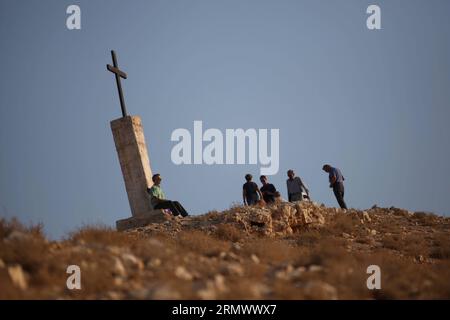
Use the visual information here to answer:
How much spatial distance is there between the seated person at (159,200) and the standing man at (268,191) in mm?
2482

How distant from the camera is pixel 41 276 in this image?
580cm

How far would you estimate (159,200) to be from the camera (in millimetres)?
12492

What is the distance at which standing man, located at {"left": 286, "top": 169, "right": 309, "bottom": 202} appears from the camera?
13922 mm

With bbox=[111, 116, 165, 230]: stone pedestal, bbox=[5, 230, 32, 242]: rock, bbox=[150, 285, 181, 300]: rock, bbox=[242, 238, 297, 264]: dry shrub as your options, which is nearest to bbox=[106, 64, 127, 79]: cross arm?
bbox=[111, 116, 165, 230]: stone pedestal

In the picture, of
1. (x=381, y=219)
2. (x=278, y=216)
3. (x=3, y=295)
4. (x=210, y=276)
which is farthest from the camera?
(x=381, y=219)

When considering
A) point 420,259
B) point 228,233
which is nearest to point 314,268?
point 228,233

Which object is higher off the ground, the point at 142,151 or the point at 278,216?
the point at 142,151

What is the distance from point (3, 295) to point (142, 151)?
825 centimetres

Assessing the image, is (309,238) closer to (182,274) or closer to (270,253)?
(270,253)

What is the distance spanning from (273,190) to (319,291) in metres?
8.46

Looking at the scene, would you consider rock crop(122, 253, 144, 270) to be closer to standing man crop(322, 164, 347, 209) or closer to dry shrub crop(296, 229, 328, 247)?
dry shrub crop(296, 229, 328, 247)
